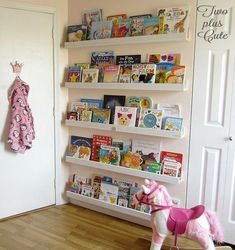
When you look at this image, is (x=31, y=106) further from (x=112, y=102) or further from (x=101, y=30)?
(x=101, y=30)

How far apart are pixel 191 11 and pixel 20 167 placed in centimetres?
208

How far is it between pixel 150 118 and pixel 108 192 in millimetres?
864

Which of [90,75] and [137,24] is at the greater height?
[137,24]

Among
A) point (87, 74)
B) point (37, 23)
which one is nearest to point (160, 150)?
point (87, 74)

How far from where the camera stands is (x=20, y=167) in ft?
9.31

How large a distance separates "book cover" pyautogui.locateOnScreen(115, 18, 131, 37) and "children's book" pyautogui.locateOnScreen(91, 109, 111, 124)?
70 cm

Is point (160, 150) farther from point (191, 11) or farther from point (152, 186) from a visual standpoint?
point (191, 11)

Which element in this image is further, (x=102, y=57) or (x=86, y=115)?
(x=86, y=115)

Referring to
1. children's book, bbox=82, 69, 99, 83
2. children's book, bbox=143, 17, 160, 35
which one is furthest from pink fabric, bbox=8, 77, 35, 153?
children's book, bbox=143, 17, 160, 35

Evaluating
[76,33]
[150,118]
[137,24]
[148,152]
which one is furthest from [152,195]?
[76,33]

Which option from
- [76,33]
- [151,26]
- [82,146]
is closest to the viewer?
[151,26]

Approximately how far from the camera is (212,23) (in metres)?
2.24

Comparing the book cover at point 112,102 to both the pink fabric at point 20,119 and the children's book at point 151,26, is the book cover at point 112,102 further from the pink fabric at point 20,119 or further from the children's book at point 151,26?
the pink fabric at point 20,119

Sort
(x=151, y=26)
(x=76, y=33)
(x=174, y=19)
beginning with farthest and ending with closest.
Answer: (x=76, y=33), (x=151, y=26), (x=174, y=19)
